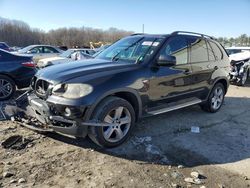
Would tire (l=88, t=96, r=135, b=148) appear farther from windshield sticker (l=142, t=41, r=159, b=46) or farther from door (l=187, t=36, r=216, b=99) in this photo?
door (l=187, t=36, r=216, b=99)

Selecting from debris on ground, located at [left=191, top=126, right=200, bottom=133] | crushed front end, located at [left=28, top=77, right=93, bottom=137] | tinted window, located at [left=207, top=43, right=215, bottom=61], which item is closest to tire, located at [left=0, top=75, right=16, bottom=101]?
crushed front end, located at [left=28, top=77, right=93, bottom=137]

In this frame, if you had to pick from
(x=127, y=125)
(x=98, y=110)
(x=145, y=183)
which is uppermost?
(x=98, y=110)

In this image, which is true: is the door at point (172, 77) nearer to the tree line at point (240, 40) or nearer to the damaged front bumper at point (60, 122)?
the damaged front bumper at point (60, 122)

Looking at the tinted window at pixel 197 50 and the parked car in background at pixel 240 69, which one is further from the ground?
the tinted window at pixel 197 50

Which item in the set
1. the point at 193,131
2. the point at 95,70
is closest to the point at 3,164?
the point at 95,70

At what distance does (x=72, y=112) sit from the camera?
4223mm

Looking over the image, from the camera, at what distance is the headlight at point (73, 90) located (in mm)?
4250

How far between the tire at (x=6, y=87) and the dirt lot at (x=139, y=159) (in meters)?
2.17

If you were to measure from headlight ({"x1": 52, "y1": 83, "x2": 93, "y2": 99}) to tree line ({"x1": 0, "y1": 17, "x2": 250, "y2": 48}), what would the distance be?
64.4m

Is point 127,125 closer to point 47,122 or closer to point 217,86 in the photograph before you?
point 47,122

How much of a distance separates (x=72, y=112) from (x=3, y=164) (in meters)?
1.16

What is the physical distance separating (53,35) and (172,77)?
75.9 meters

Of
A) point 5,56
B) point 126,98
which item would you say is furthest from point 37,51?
point 126,98

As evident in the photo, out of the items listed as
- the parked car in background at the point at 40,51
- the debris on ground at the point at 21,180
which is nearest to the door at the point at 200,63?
the debris on ground at the point at 21,180
